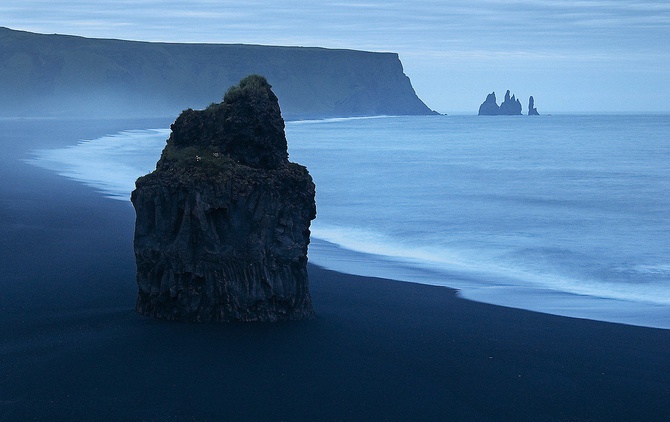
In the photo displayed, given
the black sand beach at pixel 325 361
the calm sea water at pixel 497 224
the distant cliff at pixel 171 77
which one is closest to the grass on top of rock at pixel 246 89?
the black sand beach at pixel 325 361

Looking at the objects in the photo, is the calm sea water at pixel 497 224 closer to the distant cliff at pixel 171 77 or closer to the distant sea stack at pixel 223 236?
the distant sea stack at pixel 223 236

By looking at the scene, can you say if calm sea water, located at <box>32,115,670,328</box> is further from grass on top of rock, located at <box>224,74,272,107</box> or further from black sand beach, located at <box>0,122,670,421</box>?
grass on top of rock, located at <box>224,74,272,107</box>

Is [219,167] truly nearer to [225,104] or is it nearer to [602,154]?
[225,104]

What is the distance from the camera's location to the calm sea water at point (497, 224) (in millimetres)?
12250

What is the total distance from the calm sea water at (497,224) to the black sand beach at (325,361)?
170 centimetres

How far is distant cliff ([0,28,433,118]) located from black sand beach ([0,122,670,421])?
371 ft

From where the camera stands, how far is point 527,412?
20.9ft

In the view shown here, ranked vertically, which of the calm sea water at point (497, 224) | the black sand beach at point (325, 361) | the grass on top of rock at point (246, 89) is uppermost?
the grass on top of rock at point (246, 89)

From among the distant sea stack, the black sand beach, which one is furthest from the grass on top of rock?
the black sand beach

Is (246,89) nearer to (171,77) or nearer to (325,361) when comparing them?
(325,361)

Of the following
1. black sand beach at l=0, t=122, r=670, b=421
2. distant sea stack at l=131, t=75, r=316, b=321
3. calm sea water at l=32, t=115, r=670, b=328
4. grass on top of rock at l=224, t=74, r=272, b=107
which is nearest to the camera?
black sand beach at l=0, t=122, r=670, b=421

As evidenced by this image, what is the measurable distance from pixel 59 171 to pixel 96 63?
124345mm

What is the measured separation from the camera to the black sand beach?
6.31 metres

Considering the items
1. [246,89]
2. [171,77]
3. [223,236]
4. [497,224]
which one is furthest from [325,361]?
[171,77]
